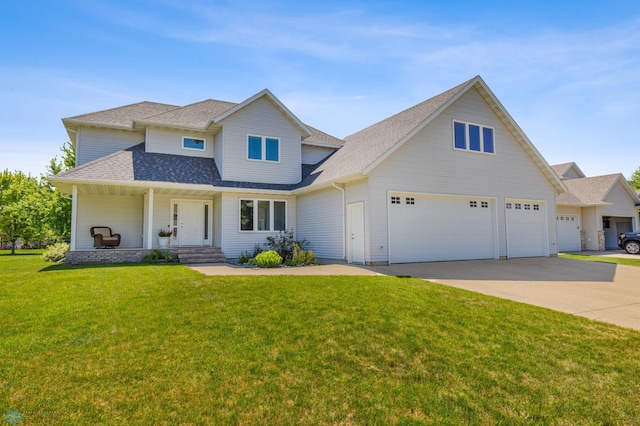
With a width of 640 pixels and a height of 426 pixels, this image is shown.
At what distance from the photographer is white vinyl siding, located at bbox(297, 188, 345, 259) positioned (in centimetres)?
1428

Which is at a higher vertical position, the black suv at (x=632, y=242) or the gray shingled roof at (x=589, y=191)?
the gray shingled roof at (x=589, y=191)

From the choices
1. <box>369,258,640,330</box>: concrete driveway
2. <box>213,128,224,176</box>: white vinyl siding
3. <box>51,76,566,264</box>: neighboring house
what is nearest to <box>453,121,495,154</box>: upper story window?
<box>51,76,566,264</box>: neighboring house

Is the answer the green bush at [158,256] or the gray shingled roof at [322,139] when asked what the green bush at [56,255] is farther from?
the gray shingled roof at [322,139]

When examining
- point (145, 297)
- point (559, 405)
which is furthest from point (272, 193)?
point (559, 405)

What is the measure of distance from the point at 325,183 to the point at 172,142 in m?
8.22

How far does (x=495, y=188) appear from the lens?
15.4 meters

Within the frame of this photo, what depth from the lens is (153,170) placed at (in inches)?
593

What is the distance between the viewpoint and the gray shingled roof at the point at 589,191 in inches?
894

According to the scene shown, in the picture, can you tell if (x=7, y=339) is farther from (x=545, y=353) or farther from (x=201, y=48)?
(x=201, y=48)

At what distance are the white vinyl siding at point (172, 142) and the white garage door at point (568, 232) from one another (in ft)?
71.1

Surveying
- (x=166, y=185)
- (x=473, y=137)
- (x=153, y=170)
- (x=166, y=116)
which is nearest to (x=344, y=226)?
(x=473, y=137)

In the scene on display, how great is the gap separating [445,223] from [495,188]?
3.14 m

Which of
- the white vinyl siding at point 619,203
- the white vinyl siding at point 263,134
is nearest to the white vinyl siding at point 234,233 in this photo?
→ the white vinyl siding at point 263,134

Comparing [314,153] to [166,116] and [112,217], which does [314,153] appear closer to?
[166,116]
